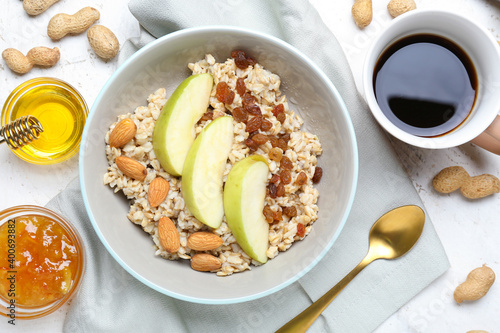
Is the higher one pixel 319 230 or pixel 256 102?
pixel 256 102

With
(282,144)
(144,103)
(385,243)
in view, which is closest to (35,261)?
(144,103)

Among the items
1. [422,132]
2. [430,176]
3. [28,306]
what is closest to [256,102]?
[422,132]

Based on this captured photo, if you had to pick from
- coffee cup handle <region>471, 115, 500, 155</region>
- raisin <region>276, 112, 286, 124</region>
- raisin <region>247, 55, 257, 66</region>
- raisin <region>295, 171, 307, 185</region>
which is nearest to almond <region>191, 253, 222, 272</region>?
raisin <region>295, 171, 307, 185</region>

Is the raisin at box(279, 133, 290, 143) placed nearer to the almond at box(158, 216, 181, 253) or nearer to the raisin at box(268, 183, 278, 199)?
the raisin at box(268, 183, 278, 199)

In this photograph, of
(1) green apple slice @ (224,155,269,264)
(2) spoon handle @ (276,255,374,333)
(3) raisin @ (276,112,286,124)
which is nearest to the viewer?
(1) green apple slice @ (224,155,269,264)

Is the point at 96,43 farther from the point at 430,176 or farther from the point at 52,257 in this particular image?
the point at 430,176

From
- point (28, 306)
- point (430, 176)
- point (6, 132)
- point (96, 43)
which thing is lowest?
point (28, 306)
